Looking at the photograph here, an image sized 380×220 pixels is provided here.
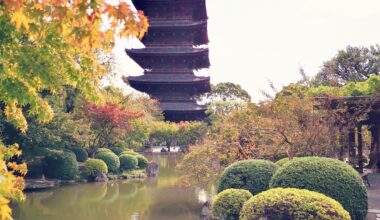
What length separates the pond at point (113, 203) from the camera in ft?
39.7

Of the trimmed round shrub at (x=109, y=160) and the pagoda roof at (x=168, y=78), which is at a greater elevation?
the pagoda roof at (x=168, y=78)

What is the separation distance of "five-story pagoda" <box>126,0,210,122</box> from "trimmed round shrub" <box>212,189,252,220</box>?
2919 centimetres

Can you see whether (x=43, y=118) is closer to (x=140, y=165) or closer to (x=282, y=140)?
(x=282, y=140)

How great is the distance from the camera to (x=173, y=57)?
1527 inches

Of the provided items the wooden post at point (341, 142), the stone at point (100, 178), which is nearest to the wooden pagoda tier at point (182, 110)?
the stone at point (100, 178)

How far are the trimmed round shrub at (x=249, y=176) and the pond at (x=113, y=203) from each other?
2548 mm

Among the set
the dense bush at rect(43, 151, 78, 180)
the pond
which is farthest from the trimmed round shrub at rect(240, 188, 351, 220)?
the dense bush at rect(43, 151, 78, 180)

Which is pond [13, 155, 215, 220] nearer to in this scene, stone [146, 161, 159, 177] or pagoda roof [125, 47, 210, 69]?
stone [146, 161, 159, 177]

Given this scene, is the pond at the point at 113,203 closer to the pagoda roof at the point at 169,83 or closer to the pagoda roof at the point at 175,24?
the pagoda roof at the point at 169,83

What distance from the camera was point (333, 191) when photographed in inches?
274

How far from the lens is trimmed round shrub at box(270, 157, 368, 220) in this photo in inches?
274

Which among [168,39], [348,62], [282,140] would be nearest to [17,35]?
[282,140]

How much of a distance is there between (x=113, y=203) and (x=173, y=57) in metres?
25.9

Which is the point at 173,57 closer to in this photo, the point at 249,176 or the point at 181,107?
the point at 181,107
